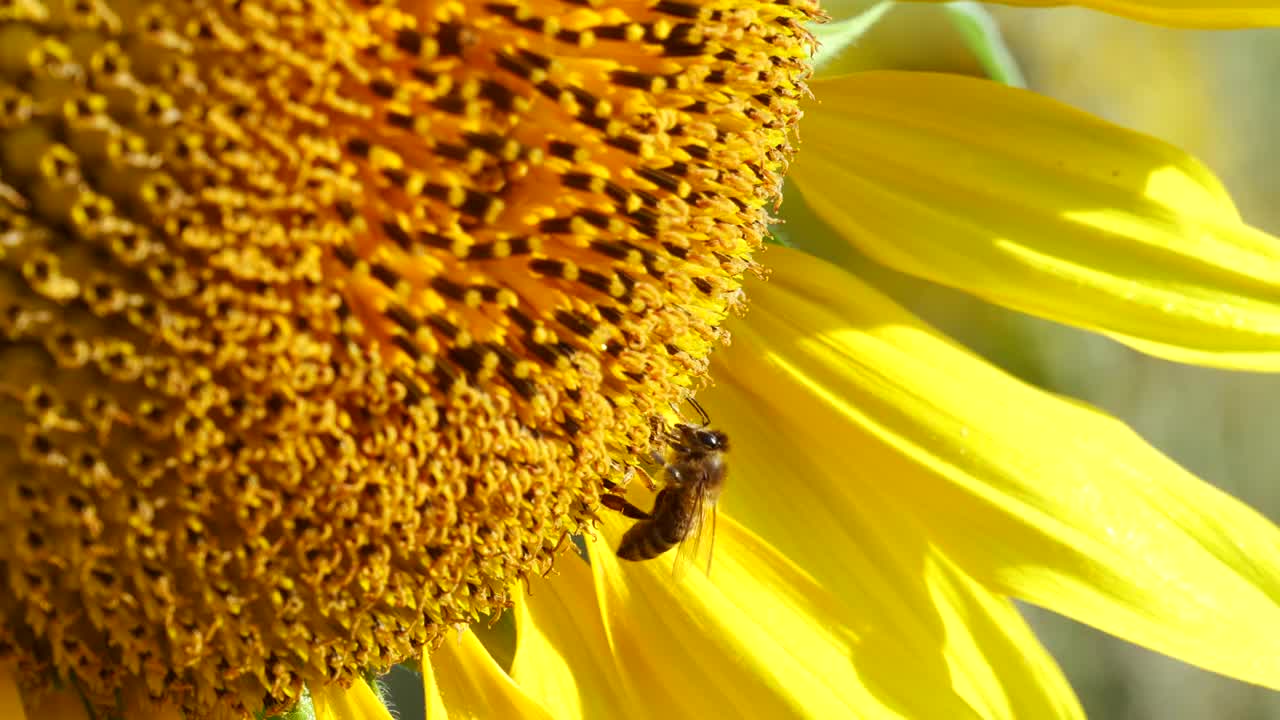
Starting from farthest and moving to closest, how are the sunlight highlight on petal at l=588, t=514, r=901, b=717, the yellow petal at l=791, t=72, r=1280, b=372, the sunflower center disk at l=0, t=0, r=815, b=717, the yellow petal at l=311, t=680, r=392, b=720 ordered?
the yellow petal at l=791, t=72, r=1280, b=372
the sunlight highlight on petal at l=588, t=514, r=901, b=717
the yellow petal at l=311, t=680, r=392, b=720
the sunflower center disk at l=0, t=0, r=815, b=717

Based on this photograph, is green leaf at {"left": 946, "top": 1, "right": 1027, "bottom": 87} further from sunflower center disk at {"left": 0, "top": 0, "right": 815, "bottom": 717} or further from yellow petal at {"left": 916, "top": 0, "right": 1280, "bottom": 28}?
sunflower center disk at {"left": 0, "top": 0, "right": 815, "bottom": 717}

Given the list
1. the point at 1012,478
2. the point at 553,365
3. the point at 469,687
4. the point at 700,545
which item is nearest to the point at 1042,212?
the point at 1012,478

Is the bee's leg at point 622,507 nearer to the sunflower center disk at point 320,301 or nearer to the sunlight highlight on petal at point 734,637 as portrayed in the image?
the sunlight highlight on petal at point 734,637

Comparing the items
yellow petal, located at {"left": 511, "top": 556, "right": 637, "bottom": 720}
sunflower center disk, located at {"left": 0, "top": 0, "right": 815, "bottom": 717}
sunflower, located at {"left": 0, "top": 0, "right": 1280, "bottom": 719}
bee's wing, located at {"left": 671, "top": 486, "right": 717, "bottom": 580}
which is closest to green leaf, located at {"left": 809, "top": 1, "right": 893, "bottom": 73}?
sunflower, located at {"left": 0, "top": 0, "right": 1280, "bottom": 719}

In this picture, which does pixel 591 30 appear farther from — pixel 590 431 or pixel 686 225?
pixel 590 431

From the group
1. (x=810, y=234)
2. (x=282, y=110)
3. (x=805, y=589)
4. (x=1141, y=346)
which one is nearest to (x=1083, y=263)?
(x=1141, y=346)

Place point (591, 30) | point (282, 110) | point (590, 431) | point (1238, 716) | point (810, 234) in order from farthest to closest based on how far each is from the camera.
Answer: point (1238, 716) → point (810, 234) → point (590, 431) → point (591, 30) → point (282, 110)
